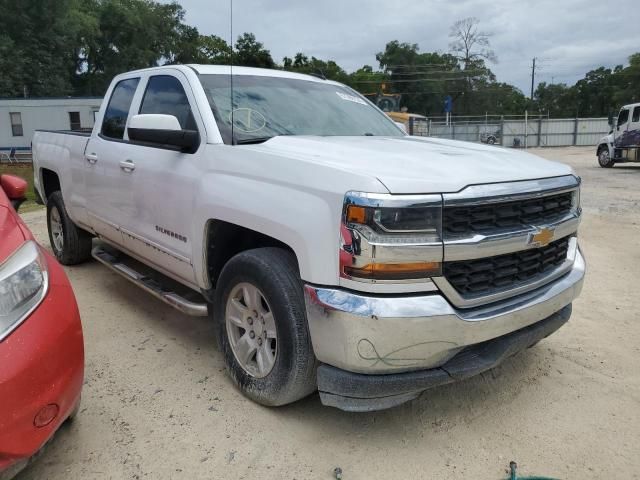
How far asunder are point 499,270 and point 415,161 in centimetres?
66

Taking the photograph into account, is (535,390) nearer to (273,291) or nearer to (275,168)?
(273,291)

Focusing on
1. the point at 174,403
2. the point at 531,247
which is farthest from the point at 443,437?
the point at 174,403

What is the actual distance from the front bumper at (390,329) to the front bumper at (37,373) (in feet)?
3.33

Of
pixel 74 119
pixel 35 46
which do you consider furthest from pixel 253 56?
pixel 35 46

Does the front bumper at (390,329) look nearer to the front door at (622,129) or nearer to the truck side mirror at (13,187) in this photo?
the truck side mirror at (13,187)

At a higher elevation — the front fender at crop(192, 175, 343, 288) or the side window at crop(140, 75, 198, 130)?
the side window at crop(140, 75, 198, 130)

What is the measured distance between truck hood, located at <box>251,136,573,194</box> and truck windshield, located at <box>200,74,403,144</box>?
24 centimetres

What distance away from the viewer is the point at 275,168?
2.65 meters

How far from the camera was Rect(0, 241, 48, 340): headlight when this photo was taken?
6.35 feet

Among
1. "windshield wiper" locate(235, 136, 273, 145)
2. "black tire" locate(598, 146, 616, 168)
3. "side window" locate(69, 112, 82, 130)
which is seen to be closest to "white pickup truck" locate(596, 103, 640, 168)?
"black tire" locate(598, 146, 616, 168)

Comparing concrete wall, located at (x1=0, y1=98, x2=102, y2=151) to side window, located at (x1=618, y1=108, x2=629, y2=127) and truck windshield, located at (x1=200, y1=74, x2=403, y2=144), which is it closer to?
side window, located at (x1=618, y1=108, x2=629, y2=127)

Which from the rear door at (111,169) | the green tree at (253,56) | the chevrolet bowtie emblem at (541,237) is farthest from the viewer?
the green tree at (253,56)

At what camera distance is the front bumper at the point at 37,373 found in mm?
1850

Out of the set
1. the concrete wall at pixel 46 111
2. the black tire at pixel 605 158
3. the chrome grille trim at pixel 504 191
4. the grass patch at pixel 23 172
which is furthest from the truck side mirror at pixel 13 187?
the concrete wall at pixel 46 111
